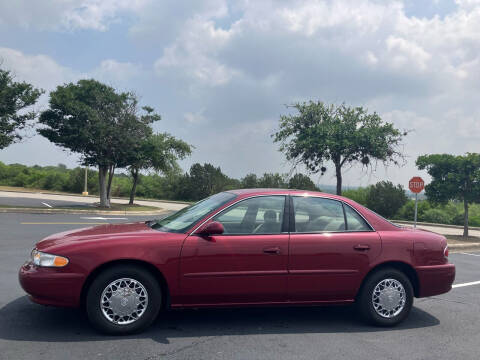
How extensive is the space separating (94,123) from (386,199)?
19.7 m

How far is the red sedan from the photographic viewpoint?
4.74m

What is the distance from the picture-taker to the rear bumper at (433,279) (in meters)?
5.70

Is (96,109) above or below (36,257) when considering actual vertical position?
above

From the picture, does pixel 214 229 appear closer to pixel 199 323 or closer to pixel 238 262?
pixel 238 262

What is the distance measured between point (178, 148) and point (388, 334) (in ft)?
102

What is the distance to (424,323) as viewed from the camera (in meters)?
5.83

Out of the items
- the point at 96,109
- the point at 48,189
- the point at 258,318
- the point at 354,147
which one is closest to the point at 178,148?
the point at 96,109

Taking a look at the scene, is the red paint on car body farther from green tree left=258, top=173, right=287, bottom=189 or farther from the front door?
green tree left=258, top=173, right=287, bottom=189

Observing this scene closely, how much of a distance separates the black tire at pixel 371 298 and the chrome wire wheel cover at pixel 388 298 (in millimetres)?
27

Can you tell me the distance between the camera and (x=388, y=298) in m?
5.56

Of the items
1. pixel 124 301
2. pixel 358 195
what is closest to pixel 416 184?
pixel 124 301

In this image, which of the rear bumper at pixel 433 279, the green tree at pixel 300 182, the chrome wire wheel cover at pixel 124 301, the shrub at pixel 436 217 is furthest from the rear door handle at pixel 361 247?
the shrub at pixel 436 217

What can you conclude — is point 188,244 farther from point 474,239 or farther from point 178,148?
point 178,148

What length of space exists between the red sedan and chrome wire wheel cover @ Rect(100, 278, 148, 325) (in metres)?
0.01
